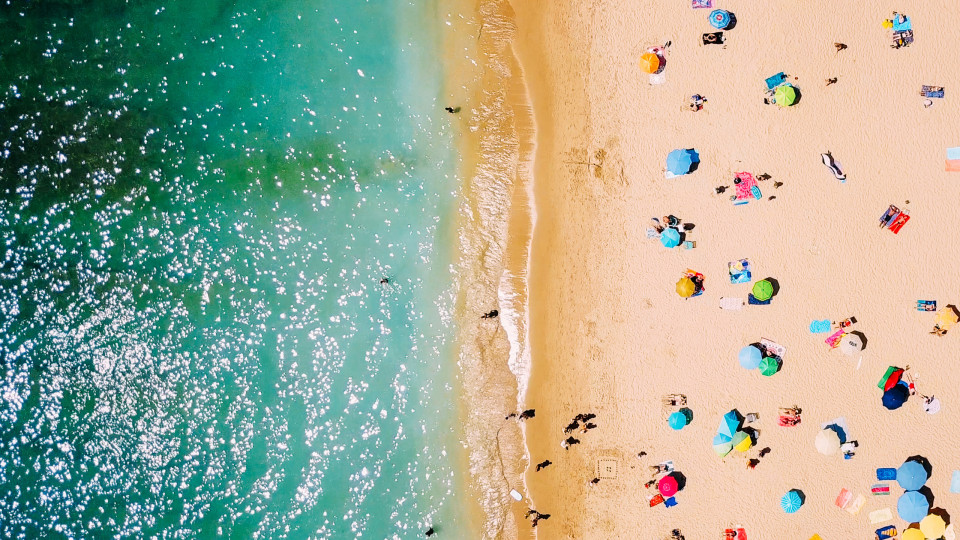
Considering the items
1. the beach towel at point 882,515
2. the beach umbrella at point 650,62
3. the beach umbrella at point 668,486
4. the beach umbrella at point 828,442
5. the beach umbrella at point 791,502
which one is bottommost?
the beach towel at point 882,515

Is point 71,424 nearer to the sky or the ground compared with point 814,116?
nearer to the ground

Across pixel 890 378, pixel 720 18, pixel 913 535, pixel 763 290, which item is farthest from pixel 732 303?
pixel 913 535

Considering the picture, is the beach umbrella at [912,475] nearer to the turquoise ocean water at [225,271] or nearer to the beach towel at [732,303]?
the beach towel at [732,303]

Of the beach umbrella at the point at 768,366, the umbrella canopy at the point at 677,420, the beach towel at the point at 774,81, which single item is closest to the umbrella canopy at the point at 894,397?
the beach umbrella at the point at 768,366

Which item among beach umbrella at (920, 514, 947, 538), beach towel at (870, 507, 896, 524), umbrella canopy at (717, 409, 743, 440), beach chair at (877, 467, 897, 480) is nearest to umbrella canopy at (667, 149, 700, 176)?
umbrella canopy at (717, 409, 743, 440)

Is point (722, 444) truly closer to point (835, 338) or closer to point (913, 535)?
point (835, 338)

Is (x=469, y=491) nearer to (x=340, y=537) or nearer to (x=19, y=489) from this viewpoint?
(x=340, y=537)

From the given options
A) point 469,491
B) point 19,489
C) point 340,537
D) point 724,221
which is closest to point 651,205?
point 724,221
